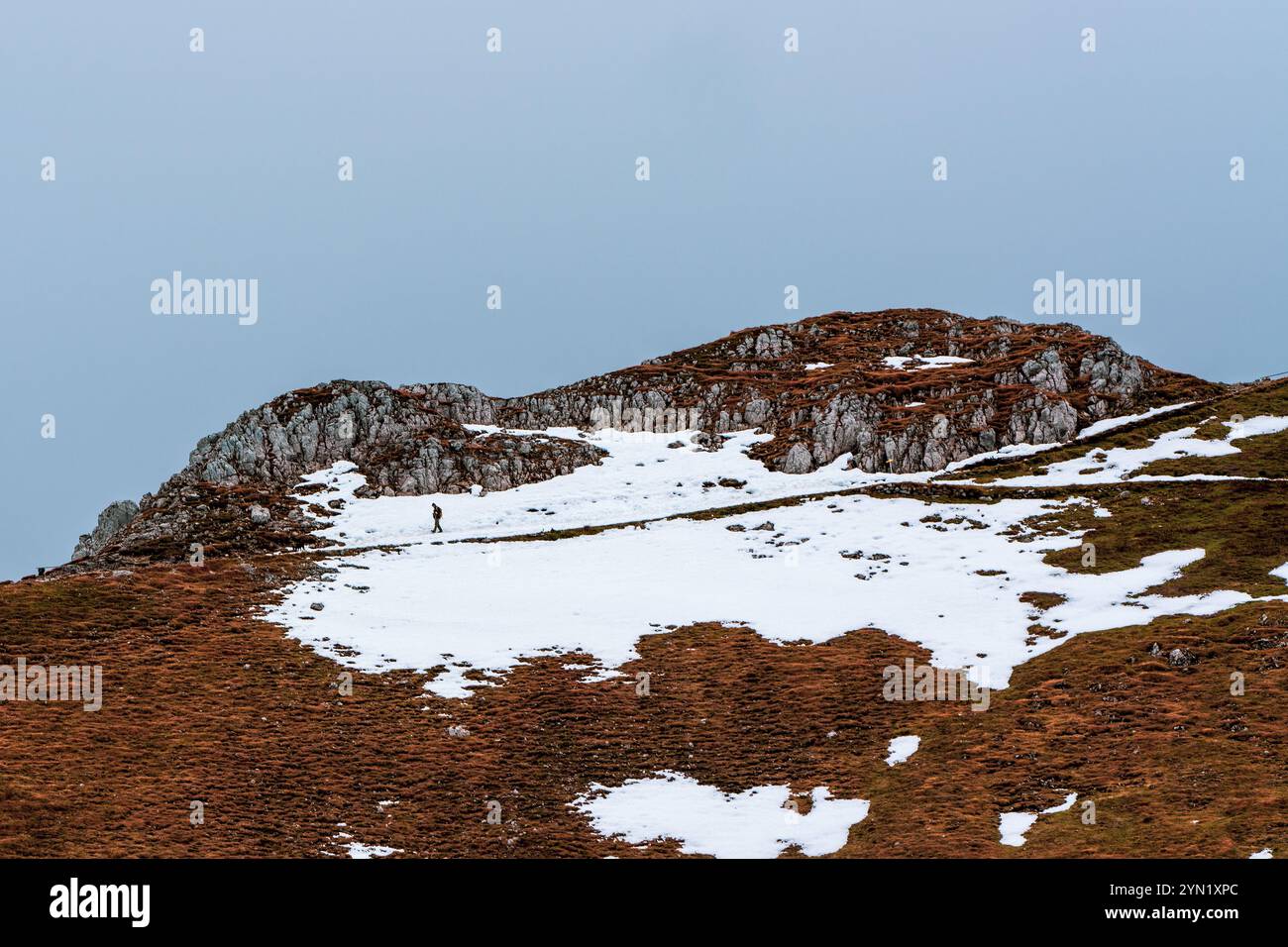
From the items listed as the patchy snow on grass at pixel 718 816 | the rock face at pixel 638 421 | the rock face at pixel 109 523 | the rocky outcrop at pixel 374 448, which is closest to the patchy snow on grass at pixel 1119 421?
the rock face at pixel 638 421

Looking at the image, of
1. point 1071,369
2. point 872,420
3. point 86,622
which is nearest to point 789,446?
point 872,420

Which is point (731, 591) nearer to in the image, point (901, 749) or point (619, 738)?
point (619, 738)

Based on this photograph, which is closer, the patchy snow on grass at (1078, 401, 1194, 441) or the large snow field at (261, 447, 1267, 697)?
the large snow field at (261, 447, 1267, 697)

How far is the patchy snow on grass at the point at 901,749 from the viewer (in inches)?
1578

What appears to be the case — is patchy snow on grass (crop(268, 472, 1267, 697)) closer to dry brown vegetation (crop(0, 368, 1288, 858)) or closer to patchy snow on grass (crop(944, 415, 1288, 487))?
dry brown vegetation (crop(0, 368, 1288, 858))

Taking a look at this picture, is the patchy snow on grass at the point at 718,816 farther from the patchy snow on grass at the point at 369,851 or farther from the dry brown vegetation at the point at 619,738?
the patchy snow on grass at the point at 369,851

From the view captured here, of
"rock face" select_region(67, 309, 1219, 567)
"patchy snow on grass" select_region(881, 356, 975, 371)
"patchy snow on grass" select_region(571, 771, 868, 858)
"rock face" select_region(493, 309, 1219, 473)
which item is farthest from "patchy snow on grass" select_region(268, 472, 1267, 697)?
"patchy snow on grass" select_region(881, 356, 975, 371)

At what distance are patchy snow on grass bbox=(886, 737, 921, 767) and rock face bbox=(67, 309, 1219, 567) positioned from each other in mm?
55087

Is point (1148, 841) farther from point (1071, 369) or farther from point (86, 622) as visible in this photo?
point (1071, 369)

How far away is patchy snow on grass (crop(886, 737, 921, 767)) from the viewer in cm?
4009

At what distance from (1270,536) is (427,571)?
185 feet

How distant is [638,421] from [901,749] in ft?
271

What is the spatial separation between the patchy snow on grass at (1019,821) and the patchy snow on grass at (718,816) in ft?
16.8

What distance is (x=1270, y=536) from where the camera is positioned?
2299 inches
